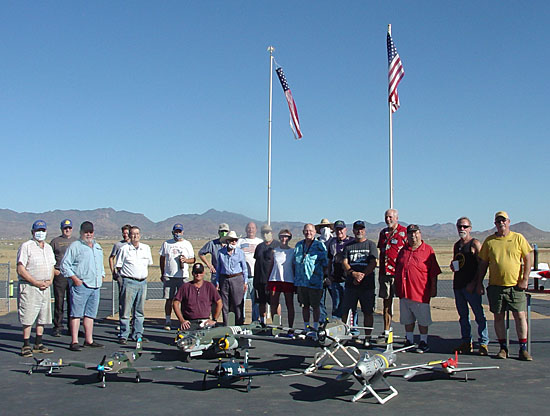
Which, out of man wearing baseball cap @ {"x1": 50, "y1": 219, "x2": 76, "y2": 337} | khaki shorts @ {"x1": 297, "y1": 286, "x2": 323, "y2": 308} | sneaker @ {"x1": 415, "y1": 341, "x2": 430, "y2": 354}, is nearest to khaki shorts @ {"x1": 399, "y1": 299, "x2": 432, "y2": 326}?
sneaker @ {"x1": 415, "y1": 341, "x2": 430, "y2": 354}

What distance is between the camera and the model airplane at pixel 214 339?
7742 millimetres

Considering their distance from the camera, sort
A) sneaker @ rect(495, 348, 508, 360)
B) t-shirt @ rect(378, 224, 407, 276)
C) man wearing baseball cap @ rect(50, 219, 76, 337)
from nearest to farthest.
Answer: sneaker @ rect(495, 348, 508, 360)
t-shirt @ rect(378, 224, 407, 276)
man wearing baseball cap @ rect(50, 219, 76, 337)

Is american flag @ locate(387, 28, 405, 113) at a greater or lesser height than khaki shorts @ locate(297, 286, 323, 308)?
greater

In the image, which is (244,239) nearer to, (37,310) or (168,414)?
(37,310)

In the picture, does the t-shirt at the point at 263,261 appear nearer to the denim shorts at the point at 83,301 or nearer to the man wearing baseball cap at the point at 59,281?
the denim shorts at the point at 83,301

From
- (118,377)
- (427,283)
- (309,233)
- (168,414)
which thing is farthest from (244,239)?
(168,414)

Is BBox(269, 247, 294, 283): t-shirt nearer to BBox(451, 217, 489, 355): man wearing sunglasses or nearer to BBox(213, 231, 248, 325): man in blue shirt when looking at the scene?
BBox(213, 231, 248, 325): man in blue shirt

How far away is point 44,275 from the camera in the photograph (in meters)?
8.45

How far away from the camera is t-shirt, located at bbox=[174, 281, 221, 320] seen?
350 inches

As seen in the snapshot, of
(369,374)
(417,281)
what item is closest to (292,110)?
(417,281)

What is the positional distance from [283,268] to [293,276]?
236 mm

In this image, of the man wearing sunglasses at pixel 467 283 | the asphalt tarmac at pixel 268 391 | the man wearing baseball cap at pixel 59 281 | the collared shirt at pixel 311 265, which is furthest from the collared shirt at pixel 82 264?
the man wearing sunglasses at pixel 467 283

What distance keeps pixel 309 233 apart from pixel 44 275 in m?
4.31

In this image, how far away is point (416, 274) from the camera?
8.52m
